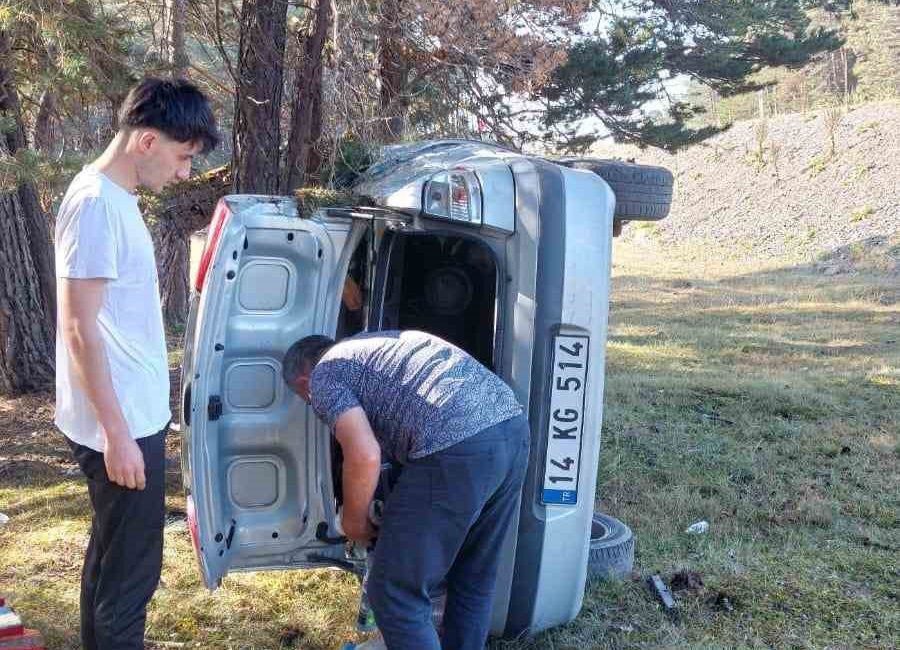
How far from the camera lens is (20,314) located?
758 cm

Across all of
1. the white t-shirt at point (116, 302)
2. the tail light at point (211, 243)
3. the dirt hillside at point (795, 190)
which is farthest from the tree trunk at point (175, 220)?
the dirt hillside at point (795, 190)

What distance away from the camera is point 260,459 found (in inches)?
144

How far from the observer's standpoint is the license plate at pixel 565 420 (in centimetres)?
326

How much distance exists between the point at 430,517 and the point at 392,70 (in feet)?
15.6

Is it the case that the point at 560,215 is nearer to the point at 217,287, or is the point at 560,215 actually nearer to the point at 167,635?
the point at 217,287

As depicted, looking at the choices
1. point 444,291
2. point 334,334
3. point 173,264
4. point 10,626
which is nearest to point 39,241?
point 173,264

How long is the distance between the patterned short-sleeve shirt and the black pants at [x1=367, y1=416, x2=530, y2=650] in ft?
0.16

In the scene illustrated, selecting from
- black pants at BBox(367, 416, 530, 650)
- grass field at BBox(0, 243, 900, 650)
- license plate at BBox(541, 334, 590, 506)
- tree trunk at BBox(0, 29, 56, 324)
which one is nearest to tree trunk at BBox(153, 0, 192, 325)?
tree trunk at BBox(0, 29, 56, 324)

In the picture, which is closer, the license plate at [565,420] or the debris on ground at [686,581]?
the license plate at [565,420]

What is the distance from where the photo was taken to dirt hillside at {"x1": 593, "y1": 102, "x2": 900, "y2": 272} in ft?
76.7

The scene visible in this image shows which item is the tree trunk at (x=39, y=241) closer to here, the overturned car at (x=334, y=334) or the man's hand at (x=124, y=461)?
the overturned car at (x=334, y=334)

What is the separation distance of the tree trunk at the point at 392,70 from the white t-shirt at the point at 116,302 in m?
3.81

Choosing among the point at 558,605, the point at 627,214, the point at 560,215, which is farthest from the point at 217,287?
the point at 627,214

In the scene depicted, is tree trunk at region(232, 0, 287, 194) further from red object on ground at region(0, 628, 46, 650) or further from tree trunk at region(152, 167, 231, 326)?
red object on ground at region(0, 628, 46, 650)
